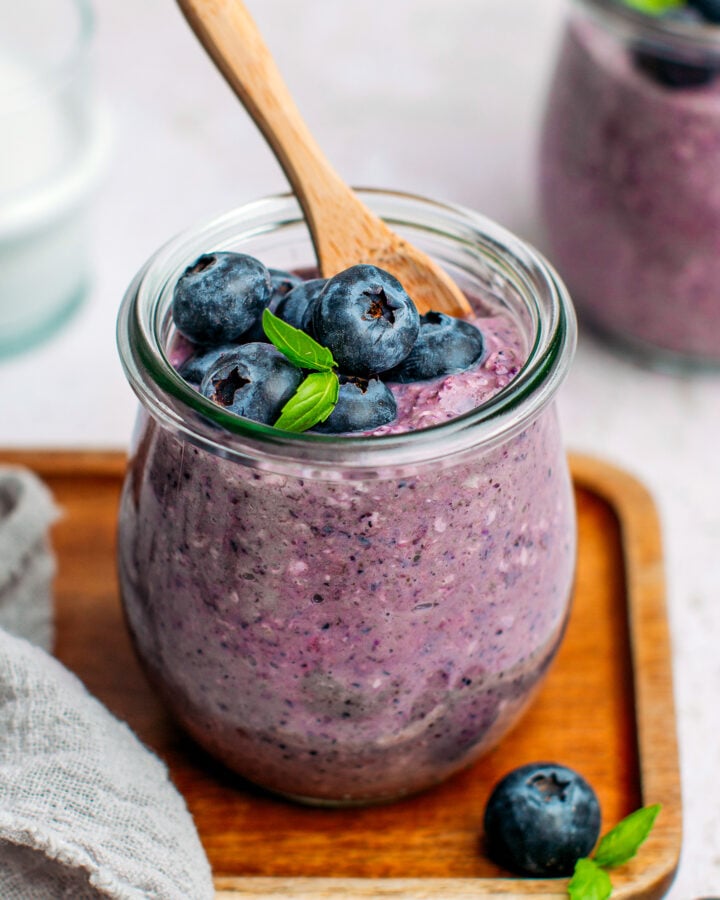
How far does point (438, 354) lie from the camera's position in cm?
87

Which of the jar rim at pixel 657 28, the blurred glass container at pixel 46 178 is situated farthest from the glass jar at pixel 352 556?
the blurred glass container at pixel 46 178

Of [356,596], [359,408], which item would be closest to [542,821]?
[356,596]

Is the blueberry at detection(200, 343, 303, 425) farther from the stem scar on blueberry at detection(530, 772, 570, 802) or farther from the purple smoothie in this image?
the stem scar on blueberry at detection(530, 772, 570, 802)

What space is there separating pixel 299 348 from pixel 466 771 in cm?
44

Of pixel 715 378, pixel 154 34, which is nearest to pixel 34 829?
pixel 715 378

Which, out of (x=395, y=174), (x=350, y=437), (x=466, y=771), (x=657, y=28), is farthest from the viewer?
(x=395, y=174)

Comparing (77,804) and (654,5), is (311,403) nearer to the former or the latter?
(77,804)

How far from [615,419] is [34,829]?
1.02m

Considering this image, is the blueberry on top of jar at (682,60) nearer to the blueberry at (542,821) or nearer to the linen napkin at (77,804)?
the blueberry at (542,821)

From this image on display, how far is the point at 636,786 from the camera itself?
3.37ft

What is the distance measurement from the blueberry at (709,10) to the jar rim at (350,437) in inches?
23.0

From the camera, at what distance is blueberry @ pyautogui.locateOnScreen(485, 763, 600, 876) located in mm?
925

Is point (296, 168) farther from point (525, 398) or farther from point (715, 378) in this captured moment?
point (715, 378)

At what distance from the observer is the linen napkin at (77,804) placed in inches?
33.5
